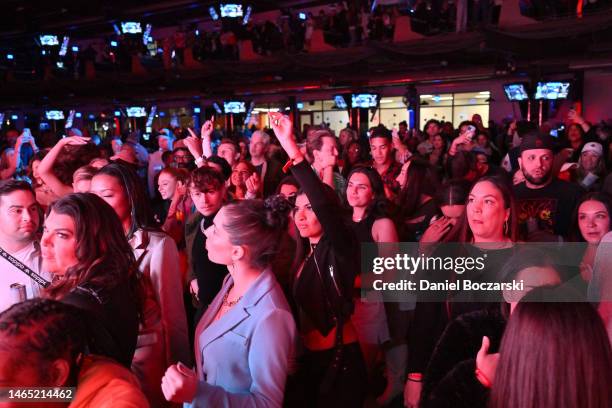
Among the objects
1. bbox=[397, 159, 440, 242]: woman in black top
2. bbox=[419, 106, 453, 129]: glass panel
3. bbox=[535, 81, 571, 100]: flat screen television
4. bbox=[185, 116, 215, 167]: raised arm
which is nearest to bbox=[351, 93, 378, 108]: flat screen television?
bbox=[419, 106, 453, 129]: glass panel

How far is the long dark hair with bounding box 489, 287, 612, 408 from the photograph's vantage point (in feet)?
4.10

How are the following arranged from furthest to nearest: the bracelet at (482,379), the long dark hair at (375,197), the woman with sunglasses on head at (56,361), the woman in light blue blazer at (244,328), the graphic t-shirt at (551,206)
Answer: the graphic t-shirt at (551,206), the long dark hair at (375,197), the woman in light blue blazer at (244,328), the bracelet at (482,379), the woman with sunglasses on head at (56,361)

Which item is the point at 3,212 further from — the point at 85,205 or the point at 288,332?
the point at 288,332

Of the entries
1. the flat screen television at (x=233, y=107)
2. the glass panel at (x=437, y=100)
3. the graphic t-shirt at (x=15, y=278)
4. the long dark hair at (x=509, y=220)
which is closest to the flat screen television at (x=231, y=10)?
the flat screen television at (x=233, y=107)

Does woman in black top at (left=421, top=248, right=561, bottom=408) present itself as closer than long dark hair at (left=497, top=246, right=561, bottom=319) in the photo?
Yes

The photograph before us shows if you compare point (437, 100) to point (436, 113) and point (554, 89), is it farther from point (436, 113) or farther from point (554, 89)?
point (554, 89)

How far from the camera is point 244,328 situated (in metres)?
1.84

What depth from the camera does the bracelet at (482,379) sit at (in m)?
1.48

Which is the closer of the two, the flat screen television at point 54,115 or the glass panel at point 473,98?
the glass panel at point 473,98

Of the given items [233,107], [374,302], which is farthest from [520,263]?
[233,107]

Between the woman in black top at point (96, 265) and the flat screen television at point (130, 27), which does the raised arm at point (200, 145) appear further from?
the flat screen television at point (130, 27)

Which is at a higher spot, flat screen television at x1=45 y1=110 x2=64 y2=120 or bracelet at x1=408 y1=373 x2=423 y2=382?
flat screen television at x1=45 y1=110 x2=64 y2=120

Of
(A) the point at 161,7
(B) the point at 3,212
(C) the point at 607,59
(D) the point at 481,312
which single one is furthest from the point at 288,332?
(A) the point at 161,7

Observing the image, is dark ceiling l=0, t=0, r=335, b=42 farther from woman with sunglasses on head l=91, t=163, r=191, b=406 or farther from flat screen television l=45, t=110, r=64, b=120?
woman with sunglasses on head l=91, t=163, r=191, b=406
